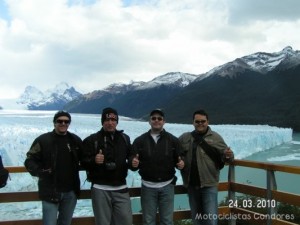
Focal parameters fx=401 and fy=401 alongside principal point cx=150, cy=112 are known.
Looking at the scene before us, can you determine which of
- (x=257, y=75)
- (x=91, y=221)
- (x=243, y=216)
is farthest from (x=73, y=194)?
(x=257, y=75)

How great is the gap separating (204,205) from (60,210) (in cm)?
144

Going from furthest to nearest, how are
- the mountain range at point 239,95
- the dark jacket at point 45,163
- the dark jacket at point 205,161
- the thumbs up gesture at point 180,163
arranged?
1. the mountain range at point 239,95
2. the dark jacket at point 205,161
3. the thumbs up gesture at point 180,163
4. the dark jacket at point 45,163

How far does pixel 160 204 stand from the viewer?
394cm

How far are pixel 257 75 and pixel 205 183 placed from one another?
134 m

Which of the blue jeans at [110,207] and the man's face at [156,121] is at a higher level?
the man's face at [156,121]

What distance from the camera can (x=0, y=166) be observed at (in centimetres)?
342

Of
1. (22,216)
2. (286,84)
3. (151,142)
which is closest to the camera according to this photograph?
(151,142)

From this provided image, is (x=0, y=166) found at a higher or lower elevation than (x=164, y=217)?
higher

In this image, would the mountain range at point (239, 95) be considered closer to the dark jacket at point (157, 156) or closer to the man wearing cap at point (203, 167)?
the man wearing cap at point (203, 167)

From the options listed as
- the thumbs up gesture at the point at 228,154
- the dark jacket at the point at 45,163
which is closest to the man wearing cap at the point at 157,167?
the thumbs up gesture at the point at 228,154

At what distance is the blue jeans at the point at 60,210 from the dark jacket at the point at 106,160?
28 centimetres

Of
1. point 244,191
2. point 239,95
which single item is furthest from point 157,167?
point 239,95

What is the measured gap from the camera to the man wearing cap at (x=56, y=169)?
354cm

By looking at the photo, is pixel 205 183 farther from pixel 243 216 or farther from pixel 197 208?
pixel 243 216
